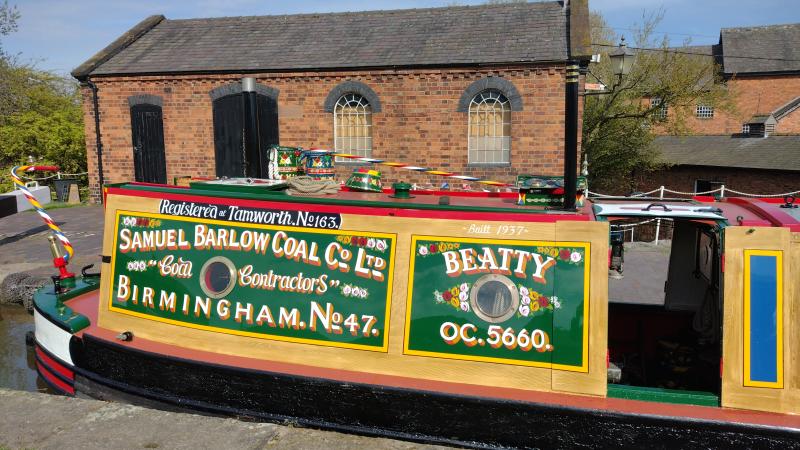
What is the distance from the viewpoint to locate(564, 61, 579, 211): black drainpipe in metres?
3.52

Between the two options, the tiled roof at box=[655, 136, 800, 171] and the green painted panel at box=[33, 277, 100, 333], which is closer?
the green painted panel at box=[33, 277, 100, 333]

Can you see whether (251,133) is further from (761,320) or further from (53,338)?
(761,320)

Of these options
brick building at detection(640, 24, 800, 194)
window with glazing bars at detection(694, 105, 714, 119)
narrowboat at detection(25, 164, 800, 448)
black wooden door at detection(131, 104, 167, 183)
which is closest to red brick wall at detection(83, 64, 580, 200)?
black wooden door at detection(131, 104, 167, 183)

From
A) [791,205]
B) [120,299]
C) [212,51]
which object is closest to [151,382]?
[120,299]

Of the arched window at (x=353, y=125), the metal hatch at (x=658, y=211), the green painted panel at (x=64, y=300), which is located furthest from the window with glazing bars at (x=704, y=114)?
the green painted panel at (x=64, y=300)

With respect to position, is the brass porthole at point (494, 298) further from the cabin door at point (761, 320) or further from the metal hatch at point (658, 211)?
the cabin door at point (761, 320)

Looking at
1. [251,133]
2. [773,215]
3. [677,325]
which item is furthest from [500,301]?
[251,133]

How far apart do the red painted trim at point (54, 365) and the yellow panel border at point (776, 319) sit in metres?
4.93

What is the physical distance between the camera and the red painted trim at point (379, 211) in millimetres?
3615

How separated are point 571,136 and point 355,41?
42.0ft

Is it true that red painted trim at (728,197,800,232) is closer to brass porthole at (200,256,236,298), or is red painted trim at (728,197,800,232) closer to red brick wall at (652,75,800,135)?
brass porthole at (200,256,236,298)

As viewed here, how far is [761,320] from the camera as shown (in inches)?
129

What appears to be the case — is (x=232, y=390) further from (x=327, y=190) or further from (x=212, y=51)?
(x=212, y=51)

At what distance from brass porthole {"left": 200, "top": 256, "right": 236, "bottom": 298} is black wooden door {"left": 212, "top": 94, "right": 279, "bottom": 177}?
36.1 feet
